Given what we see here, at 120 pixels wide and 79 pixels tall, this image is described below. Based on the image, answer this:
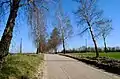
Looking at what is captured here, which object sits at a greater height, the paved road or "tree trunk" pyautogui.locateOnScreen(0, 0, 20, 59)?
"tree trunk" pyautogui.locateOnScreen(0, 0, 20, 59)

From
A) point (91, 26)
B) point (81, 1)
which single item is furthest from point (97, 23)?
point (81, 1)

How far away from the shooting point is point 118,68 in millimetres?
24016

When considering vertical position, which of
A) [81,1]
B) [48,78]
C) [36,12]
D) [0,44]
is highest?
[81,1]

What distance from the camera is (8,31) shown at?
47.0ft

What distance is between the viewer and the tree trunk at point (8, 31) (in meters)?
14.2

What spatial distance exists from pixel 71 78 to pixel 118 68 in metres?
5.79

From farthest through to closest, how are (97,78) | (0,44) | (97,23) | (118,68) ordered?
(97,23) → (118,68) → (97,78) → (0,44)

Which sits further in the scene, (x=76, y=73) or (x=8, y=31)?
(x=76, y=73)

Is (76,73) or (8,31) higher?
(8,31)

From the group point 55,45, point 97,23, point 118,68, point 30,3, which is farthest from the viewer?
point 55,45

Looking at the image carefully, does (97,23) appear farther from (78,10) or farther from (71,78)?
(71,78)

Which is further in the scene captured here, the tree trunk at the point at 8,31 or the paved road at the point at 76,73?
the paved road at the point at 76,73

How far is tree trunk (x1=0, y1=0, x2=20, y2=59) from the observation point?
1418cm

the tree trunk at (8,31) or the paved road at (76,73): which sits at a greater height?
the tree trunk at (8,31)
